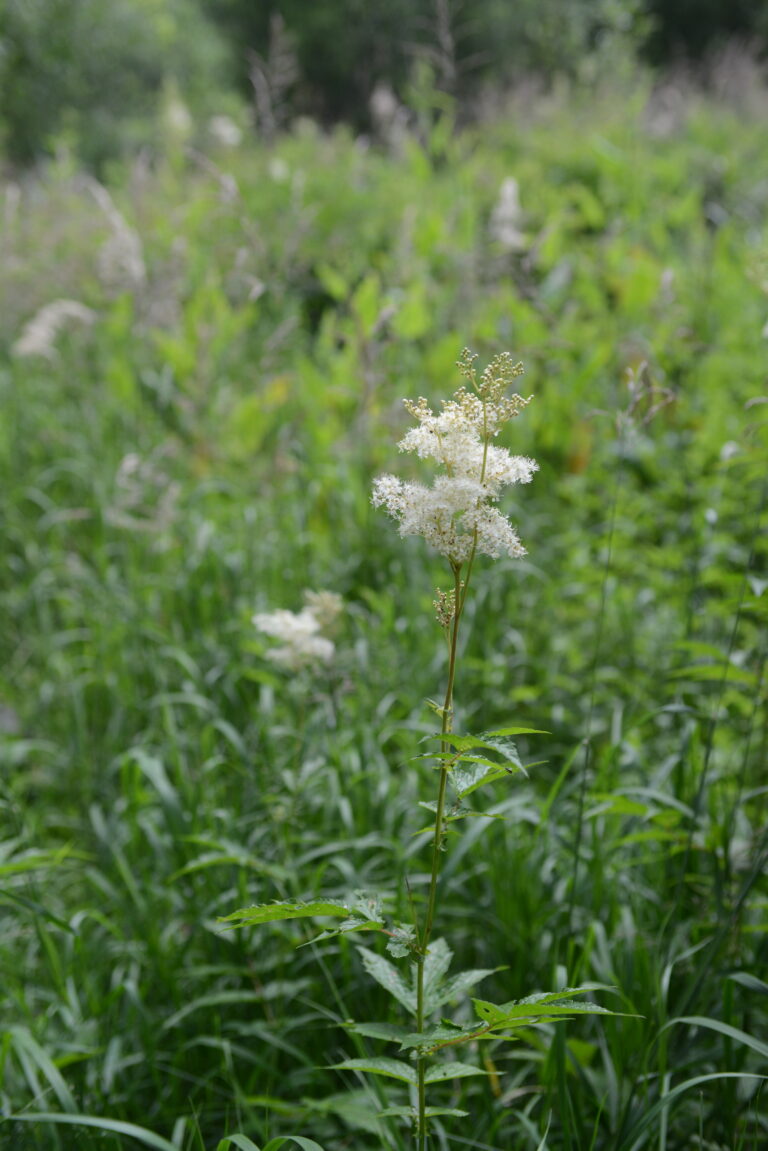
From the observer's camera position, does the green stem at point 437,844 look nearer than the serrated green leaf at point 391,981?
Yes

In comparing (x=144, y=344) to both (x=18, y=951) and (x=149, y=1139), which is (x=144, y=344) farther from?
(x=149, y=1139)

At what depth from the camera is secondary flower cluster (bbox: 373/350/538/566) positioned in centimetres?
94

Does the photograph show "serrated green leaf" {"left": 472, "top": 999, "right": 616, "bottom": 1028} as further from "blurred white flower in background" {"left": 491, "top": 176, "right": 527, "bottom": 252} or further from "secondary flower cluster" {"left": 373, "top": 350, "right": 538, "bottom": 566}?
"blurred white flower in background" {"left": 491, "top": 176, "right": 527, "bottom": 252}

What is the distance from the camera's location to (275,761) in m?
2.17

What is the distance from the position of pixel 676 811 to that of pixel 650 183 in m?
6.02

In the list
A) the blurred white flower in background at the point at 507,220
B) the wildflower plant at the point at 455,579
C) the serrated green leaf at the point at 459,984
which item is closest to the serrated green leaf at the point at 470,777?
the wildflower plant at the point at 455,579

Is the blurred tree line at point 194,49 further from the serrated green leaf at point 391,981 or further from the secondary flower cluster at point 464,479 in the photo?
the serrated green leaf at point 391,981

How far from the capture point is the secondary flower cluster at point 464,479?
945mm

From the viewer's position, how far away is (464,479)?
96 cm

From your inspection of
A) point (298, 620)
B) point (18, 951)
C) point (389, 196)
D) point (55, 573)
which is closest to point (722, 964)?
→ point (298, 620)

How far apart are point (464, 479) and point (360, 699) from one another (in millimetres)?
1450

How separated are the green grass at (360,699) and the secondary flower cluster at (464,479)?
1.81 ft

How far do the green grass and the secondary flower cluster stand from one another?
1.81 ft

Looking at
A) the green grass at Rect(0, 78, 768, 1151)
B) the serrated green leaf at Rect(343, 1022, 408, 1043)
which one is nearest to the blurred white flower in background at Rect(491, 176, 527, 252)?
the green grass at Rect(0, 78, 768, 1151)
